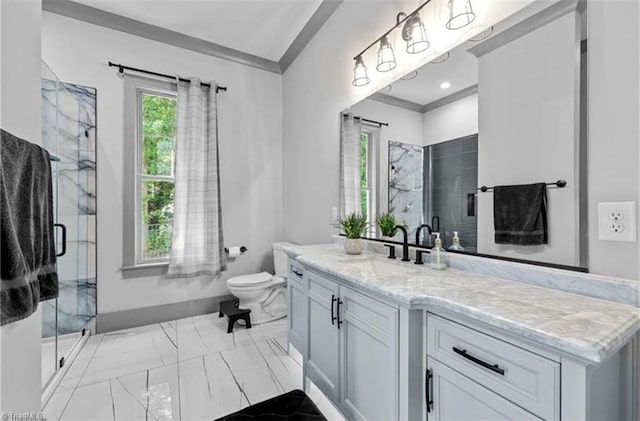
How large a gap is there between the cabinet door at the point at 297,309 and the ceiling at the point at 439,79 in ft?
4.46

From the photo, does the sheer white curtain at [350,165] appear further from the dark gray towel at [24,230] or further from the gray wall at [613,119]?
the dark gray towel at [24,230]

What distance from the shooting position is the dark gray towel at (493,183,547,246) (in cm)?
115

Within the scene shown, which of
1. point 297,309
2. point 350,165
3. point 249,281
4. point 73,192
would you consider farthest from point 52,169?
point 350,165

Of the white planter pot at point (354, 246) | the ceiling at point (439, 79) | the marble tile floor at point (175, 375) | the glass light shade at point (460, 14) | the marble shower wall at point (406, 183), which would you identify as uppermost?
the glass light shade at point (460, 14)

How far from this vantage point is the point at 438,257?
148 centimetres

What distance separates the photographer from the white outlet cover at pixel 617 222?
918 mm

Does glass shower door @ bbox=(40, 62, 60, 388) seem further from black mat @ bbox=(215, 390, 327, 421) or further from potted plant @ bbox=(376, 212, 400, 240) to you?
potted plant @ bbox=(376, 212, 400, 240)

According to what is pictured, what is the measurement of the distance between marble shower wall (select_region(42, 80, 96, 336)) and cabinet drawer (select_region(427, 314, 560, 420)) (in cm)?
260

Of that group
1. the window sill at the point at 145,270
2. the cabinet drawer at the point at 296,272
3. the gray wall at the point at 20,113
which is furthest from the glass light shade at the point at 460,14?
the window sill at the point at 145,270

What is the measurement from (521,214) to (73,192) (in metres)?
3.27

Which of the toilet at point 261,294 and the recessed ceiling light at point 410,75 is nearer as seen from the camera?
the recessed ceiling light at point 410,75

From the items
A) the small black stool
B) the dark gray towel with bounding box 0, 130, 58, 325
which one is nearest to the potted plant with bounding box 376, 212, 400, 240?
the small black stool

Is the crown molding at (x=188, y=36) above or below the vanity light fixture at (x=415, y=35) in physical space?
above

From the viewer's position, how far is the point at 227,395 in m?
1.80
